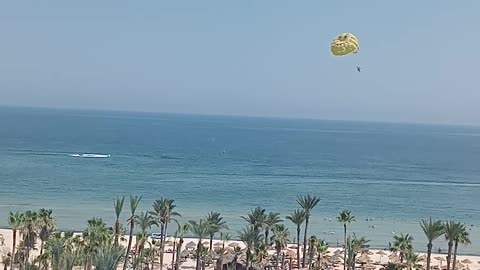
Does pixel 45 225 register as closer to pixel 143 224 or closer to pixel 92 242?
pixel 92 242

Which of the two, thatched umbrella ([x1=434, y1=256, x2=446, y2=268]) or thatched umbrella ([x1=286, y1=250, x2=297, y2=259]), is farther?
thatched umbrella ([x1=434, y1=256, x2=446, y2=268])

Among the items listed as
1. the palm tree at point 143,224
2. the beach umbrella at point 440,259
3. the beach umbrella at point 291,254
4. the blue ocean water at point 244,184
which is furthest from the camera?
the blue ocean water at point 244,184

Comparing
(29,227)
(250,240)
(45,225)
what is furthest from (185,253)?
(29,227)

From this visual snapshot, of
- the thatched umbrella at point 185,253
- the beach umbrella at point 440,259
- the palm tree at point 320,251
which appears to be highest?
the palm tree at point 320,251

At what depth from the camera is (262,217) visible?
41.0 metres

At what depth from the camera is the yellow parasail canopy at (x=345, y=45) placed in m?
27.1

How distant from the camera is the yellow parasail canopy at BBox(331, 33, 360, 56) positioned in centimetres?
2712

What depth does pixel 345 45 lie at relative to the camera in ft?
89.6

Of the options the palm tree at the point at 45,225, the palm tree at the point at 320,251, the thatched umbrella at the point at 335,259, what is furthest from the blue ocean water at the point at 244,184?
the palm tree at the point at 45,225

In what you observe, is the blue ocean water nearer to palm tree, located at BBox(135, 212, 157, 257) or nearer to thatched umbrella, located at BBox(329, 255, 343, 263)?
thatched umbrella, located at BBox(329, 255, 343, 263)

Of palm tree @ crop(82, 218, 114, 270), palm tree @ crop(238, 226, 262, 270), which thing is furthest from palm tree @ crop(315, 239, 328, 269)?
palm tree @ crop(82, 218, 114, 270)

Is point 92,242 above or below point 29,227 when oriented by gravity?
below

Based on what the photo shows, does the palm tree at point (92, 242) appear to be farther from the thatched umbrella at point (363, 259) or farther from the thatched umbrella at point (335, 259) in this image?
the thatched umbrella at point (363, 259)

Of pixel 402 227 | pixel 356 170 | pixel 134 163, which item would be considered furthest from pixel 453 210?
pixel 134 163
